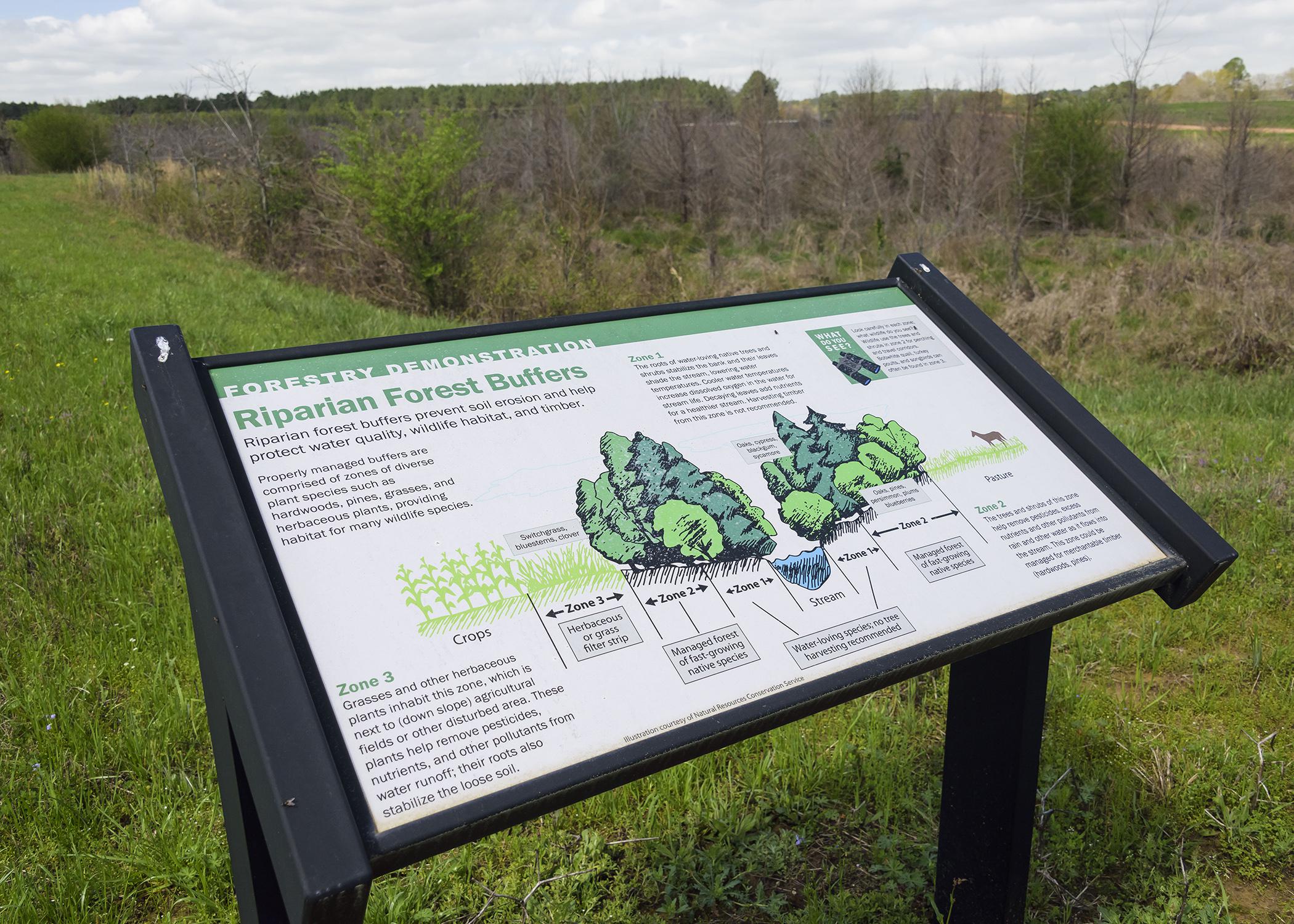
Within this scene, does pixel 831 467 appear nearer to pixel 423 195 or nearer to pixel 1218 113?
pixel 423 195

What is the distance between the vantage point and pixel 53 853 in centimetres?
214

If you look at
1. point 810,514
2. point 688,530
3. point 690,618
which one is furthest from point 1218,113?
point 690,618

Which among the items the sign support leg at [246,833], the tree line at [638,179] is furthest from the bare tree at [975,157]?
the sign support leg at [246,833]

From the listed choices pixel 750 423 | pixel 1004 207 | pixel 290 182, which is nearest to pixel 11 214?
pixel 290 182

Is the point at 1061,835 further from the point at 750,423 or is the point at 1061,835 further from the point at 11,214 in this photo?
the point at 11,214

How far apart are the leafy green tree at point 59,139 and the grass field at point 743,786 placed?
163 feet

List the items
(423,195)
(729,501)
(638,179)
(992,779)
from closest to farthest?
1. (729,501)
2. (992,779)
3. (423,195)
4. (638,179)

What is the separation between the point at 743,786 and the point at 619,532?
4.65 feet

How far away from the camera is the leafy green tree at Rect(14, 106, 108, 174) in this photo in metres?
44.2

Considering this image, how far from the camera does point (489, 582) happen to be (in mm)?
1305

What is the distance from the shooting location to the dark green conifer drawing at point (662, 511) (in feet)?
4.68

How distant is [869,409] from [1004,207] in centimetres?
2674

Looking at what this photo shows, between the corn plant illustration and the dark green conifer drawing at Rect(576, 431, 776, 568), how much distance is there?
0.16 feet

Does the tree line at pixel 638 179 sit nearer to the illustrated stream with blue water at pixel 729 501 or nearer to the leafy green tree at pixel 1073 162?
the leafy green tree at pixel 1073 162
